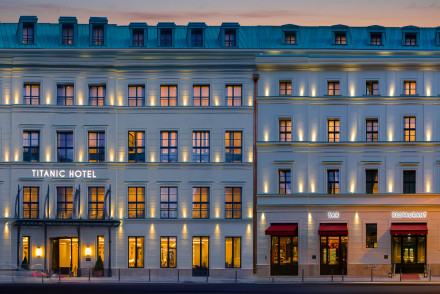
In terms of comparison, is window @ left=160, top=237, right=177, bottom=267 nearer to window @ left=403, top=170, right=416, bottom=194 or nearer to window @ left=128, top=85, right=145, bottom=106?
window @ left=128, top=85, right=145, bottom=106

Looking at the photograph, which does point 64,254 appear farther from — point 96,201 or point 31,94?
point 31,94

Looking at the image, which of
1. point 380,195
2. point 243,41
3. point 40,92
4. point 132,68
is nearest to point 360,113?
point 380,195

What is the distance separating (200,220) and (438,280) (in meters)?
19.4

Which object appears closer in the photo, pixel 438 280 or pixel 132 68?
pixel 438 280

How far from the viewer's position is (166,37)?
7006cm

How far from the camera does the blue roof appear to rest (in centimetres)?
7012

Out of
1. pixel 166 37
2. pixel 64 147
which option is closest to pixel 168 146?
pixel 64 147

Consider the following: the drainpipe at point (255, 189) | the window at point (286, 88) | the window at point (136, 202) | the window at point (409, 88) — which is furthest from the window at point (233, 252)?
the window at point (409, 88)

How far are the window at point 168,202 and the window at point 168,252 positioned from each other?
1972 millimetres

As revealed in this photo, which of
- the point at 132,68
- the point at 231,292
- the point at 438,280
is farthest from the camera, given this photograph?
the point at 132,68

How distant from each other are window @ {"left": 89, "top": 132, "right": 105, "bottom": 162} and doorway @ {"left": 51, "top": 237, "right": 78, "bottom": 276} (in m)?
6.83

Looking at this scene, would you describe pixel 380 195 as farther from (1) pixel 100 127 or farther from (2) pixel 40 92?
Answer: (2) pixel 40 92

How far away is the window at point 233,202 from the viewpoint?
67812 millimetres

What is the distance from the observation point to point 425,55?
68250mm
